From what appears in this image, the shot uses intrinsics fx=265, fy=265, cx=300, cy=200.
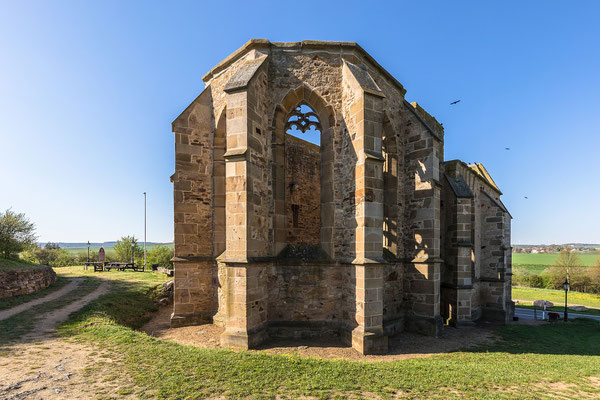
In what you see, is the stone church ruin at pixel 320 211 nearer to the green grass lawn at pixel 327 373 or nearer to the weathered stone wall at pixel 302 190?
the green grass lawn at pixel 327 373

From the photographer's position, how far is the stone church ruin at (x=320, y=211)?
689 cm

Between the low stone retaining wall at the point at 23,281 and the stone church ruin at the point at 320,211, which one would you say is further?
the low stone retaining wall at the point at 23,281

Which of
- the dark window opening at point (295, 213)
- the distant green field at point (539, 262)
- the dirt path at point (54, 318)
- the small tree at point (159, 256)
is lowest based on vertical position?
the distant green field at point (539, 262)

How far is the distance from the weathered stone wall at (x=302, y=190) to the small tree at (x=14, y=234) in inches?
726

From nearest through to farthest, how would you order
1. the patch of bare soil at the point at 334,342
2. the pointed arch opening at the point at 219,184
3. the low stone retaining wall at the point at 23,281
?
the patch of bare soil at the point at 334,342, the pointed arch opening at the point at 219,184, the low stone retaining wall at the point at 23,281

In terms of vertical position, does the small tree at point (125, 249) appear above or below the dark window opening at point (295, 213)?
below

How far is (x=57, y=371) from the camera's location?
4684 millimetres

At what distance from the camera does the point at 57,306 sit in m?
9.52

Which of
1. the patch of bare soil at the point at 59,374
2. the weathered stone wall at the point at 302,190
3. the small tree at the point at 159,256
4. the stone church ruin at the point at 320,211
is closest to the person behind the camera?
the patch of bare soil at the point at 59,374

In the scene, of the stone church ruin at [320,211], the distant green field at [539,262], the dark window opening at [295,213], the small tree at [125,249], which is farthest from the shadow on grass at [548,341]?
the distant green field at [539,262]

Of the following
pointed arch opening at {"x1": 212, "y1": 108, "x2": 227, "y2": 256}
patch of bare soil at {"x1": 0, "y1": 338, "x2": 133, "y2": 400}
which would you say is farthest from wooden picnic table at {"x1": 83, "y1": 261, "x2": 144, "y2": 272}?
patch of bare soil at {"x1": 0, "y1": 338, "x2": 133, "y2": 400}

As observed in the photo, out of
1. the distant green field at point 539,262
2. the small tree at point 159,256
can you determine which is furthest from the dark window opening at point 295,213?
the distant green field at point 539,262

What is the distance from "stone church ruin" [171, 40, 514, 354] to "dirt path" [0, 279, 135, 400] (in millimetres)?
2717

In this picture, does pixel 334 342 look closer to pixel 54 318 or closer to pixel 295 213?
pixel 295 213
